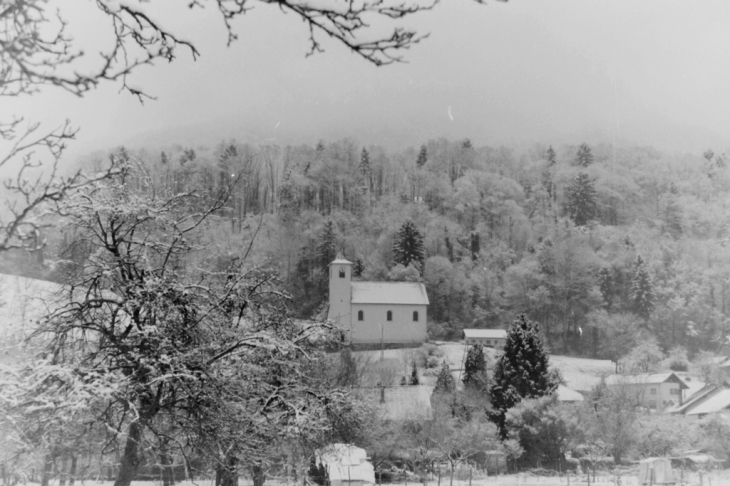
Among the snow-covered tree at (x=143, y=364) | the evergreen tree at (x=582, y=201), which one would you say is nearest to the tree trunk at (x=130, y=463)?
the snow-covered tree at (x=143, y=364)

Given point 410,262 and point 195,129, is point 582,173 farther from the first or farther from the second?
point 195,129

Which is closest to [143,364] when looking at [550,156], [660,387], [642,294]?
[660,387]

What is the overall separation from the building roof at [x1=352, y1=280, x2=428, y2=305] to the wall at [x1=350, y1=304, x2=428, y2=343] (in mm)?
435

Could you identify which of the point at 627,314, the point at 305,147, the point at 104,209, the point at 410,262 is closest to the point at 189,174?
the point at 305,147

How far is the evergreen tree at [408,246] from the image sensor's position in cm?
6731

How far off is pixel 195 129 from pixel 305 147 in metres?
13.9

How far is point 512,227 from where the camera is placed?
79.2 m

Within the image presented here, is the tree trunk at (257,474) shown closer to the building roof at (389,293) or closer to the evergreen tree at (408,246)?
the building roof at (389,293)

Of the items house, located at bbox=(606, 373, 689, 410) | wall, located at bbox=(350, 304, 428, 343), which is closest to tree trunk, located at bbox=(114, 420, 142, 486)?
house, located at bbox=(606, 373, 689, 410)

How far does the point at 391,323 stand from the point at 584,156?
172ft

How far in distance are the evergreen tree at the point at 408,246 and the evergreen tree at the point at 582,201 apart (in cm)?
2654

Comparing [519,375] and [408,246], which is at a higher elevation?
[408,246]

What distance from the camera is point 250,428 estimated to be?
526cm

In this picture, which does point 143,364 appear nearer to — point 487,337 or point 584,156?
point 487,337
